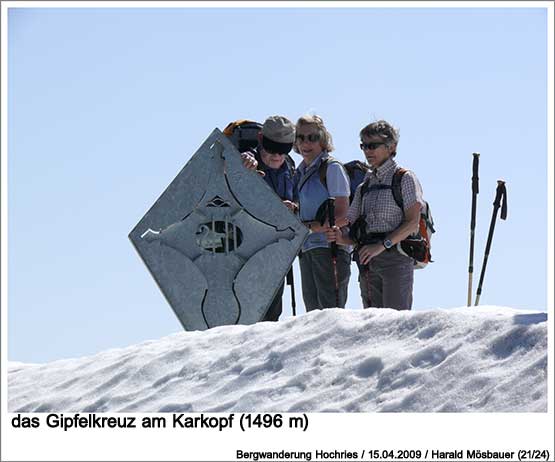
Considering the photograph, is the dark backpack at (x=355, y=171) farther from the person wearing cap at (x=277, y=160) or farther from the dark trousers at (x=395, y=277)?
the dark trousers at (x=395, y=277)

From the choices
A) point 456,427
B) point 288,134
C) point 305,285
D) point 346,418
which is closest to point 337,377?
point 346,418

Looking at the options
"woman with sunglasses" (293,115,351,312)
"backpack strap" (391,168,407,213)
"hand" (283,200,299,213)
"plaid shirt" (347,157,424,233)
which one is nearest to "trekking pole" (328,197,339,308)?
"woman with sunglasses" (293,115,351,312)

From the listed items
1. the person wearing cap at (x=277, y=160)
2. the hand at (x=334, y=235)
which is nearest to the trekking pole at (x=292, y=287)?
the person wearing cap at (x=277, y=160)

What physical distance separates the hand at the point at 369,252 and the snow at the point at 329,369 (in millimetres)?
535

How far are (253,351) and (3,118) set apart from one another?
8.74 feet

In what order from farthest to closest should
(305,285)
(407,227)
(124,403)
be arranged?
(305,285) → (407,227) → (124,403)

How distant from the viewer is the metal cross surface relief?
37.2ft

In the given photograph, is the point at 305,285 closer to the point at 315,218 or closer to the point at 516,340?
the point at 315,218

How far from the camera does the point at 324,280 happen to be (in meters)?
10.8

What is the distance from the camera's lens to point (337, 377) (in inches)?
354

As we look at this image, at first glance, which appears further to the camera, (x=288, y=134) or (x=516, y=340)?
(x=288, y=134)

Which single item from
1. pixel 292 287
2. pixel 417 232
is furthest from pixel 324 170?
pixel 292 287

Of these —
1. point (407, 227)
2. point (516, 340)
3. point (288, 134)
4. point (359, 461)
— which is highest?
point (288, 134)

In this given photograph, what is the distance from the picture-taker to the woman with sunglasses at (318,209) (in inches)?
425
